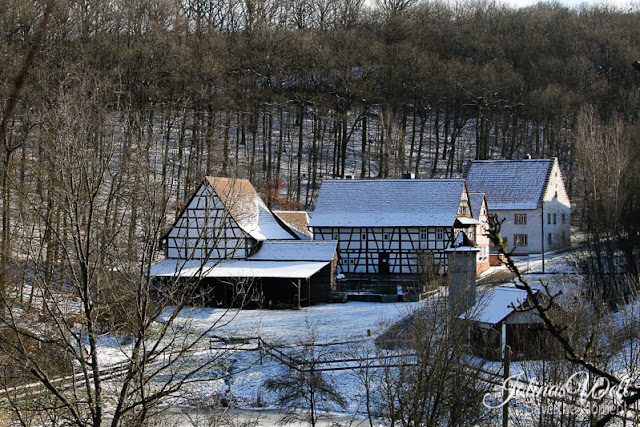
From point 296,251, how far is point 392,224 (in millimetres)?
5769

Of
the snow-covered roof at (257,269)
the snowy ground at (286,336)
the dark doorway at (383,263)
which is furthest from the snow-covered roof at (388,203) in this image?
the snowy ground at (286,336)

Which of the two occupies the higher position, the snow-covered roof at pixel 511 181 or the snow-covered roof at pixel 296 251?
the snow-covered roof at pixel 511 181

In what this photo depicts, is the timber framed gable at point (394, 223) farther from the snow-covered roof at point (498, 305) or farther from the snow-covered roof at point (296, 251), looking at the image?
the snow-covered roof at point (498, 305)

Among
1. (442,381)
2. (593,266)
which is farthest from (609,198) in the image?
(442,381)

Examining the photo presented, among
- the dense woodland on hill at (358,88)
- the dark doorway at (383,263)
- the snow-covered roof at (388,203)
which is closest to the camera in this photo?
the dark doorway at (383,263)

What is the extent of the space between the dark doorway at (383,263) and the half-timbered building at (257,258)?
310 centimetres

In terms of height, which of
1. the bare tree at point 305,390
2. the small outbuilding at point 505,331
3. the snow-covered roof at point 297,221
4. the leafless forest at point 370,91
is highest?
the leafless forest at point 370,91

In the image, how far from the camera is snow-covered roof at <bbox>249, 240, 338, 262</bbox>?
97.8 feet

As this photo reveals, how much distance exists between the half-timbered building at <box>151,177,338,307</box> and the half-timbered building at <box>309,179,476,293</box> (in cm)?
258

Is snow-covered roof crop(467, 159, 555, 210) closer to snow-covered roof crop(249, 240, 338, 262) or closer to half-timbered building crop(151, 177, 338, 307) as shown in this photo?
half-timbered building crop(151, 177, 338, 307)

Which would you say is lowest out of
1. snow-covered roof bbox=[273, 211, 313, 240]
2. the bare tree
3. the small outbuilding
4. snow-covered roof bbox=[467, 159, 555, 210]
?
the bare tree

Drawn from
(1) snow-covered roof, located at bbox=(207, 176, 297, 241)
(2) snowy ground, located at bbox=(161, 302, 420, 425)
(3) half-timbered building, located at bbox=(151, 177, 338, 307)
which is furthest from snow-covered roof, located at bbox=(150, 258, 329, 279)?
(1) snow-covered roof, located at bbox=(207, 176, 297, 241)

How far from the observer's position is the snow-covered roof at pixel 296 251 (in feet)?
97.8

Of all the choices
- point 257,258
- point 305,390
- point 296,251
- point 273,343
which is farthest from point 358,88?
point 305,390
